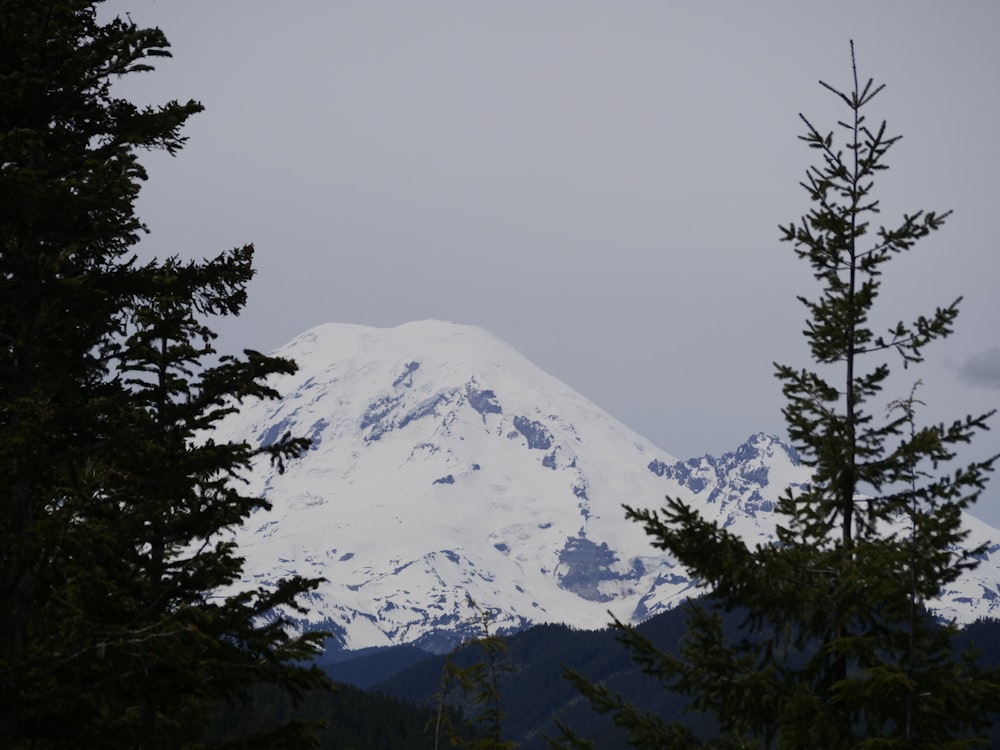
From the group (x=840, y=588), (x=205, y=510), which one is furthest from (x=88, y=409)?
(x=840, y=588)

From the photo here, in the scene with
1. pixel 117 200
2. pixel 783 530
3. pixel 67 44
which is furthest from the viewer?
pixel 783 530

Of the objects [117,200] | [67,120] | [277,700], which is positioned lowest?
[277,700]

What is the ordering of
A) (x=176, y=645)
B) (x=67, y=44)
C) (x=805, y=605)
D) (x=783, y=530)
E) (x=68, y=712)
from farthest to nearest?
(x=783, y=530)
(x=805, y=605)
(x=67, y=44)
(x=68, y=712)
(x=176, y=645)

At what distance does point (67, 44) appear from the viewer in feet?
44.8

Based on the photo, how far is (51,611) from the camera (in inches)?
667

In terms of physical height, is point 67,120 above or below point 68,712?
above

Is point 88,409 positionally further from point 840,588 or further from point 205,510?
point 840,588

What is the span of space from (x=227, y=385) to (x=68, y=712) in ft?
12.3

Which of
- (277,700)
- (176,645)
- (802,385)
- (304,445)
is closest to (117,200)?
(304,445)

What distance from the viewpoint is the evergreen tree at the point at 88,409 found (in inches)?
452

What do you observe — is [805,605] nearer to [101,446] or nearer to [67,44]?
[101,446]

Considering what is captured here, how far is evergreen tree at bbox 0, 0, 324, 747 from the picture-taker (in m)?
11.5

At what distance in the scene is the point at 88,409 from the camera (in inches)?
498

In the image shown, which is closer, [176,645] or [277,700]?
[176,645]
